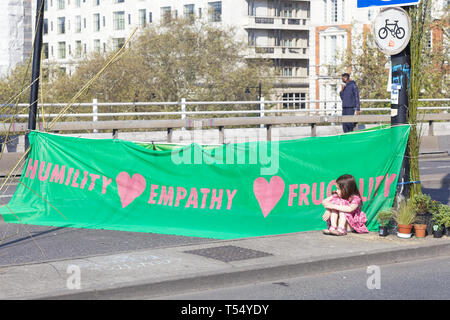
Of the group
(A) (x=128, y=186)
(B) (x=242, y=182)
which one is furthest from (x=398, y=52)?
(A) (x=128, y=186)

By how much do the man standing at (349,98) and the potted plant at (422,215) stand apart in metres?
11.9

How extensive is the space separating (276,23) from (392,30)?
67.8m

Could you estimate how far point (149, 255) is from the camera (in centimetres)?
845

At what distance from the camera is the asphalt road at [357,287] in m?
7.13

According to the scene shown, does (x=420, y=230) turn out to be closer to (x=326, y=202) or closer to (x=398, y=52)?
(x=326, y=202)

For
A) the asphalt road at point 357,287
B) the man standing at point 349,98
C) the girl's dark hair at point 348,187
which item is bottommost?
the asphalt road at point 357,287

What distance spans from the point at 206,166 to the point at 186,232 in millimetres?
893

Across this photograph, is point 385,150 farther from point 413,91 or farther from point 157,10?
point 157,10

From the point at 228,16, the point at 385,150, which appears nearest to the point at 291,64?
the point at 228,16

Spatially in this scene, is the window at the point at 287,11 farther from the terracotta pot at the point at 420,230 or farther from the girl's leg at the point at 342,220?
the terracotta pot at the point at 420,230

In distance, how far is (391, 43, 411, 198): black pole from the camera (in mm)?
9930

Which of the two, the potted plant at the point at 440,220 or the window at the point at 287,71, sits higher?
the window at the point at 287,71

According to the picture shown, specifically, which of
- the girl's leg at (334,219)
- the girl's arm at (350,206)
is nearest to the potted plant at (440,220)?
the girl's arm at (350,206)

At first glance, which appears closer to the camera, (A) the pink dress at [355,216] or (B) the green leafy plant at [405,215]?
(B) the green leafy plant at [405,215]
